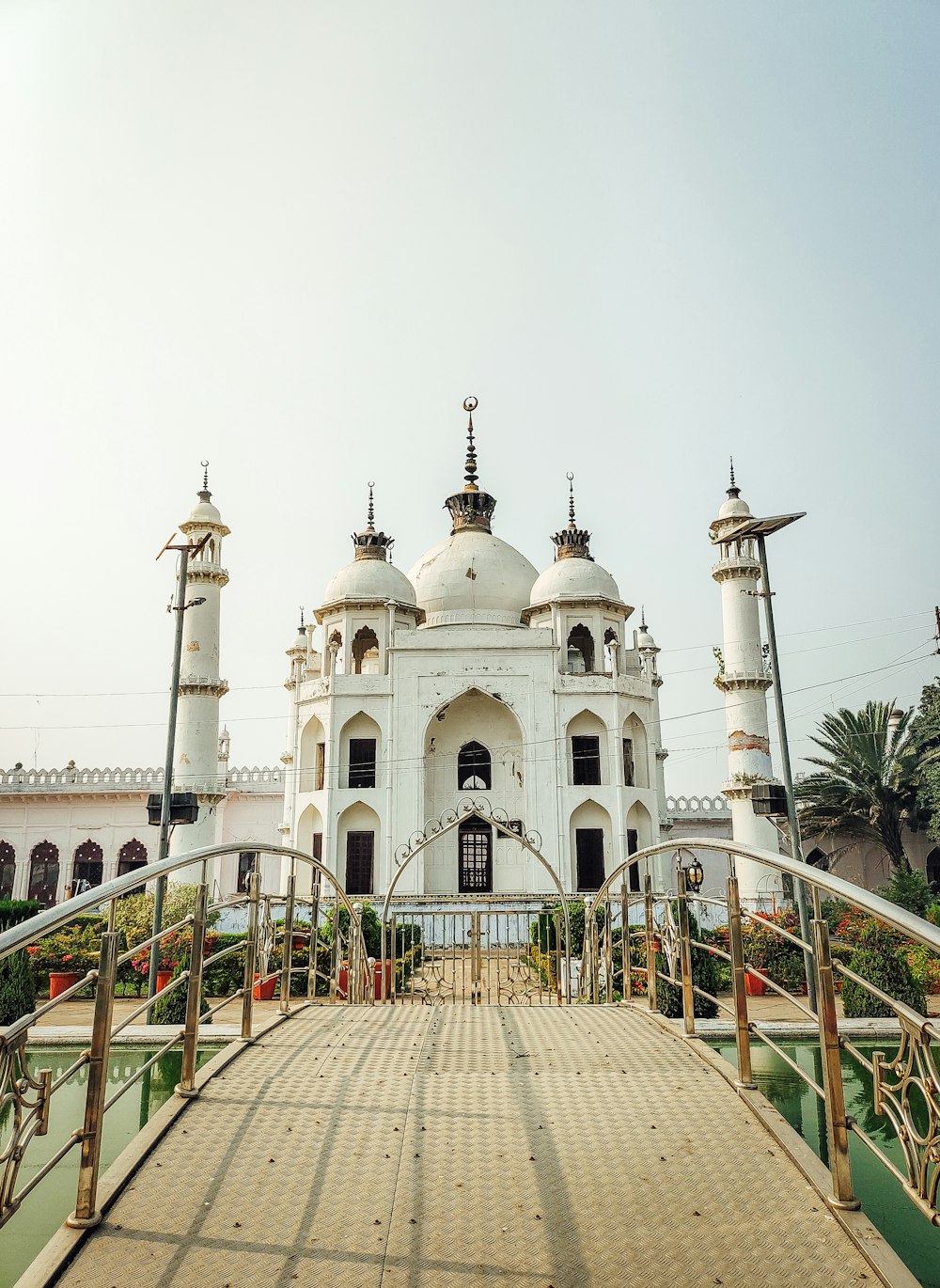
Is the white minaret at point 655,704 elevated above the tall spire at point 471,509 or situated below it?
below

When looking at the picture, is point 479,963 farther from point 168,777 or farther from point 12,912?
point 12,912

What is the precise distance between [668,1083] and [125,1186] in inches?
90.9

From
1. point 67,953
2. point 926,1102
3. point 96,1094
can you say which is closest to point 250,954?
point 96,1094

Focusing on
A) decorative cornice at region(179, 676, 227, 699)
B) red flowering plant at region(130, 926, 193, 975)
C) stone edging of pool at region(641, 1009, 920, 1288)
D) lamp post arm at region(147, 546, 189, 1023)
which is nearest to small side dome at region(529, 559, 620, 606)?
decorative cornice at region(179, 676, 227, 699)

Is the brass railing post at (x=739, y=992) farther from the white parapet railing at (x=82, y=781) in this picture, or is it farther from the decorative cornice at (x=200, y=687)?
the white parapet railing at (x=82, y=781)

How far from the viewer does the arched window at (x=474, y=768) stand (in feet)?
94.9

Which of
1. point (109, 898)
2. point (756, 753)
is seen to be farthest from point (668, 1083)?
point (756, 753)

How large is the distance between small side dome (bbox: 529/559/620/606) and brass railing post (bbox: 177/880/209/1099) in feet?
83.3

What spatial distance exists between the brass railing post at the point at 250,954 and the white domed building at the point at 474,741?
20123 millimetres

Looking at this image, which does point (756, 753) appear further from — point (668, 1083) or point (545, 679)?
point (668, 1083)

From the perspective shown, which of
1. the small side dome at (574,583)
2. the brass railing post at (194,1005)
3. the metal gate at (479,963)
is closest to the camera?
the brass railing post at (194,1005)

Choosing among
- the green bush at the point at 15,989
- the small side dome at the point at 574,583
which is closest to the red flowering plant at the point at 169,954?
the green bush at the point at 15,989

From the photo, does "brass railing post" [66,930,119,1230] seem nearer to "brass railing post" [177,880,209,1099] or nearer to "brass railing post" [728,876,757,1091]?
"brass railing post" [177,880,209,1099]

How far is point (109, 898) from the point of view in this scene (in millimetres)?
3838
